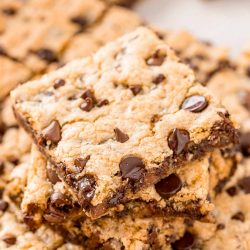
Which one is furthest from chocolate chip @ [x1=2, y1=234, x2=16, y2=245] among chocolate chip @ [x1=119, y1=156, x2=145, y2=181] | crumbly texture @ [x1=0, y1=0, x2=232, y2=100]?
crumbly texture @ [x1=0, y1=0, x2=232, y2=100]

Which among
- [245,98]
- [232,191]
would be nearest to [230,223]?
[232,191]

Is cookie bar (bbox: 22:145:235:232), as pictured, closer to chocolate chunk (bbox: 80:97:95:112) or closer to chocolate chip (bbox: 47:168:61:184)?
chocolate chip (bbox: 47:168:61:184)

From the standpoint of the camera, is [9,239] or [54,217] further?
[9,239]

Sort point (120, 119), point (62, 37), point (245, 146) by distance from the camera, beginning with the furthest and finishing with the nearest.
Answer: point (62, 37) → point (245, 146) → point (120, 119)

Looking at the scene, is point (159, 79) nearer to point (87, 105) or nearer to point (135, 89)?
point (135, 89)

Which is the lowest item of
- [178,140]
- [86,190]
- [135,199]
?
[135,199]

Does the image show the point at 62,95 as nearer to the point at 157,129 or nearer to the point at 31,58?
the point at 157,129
